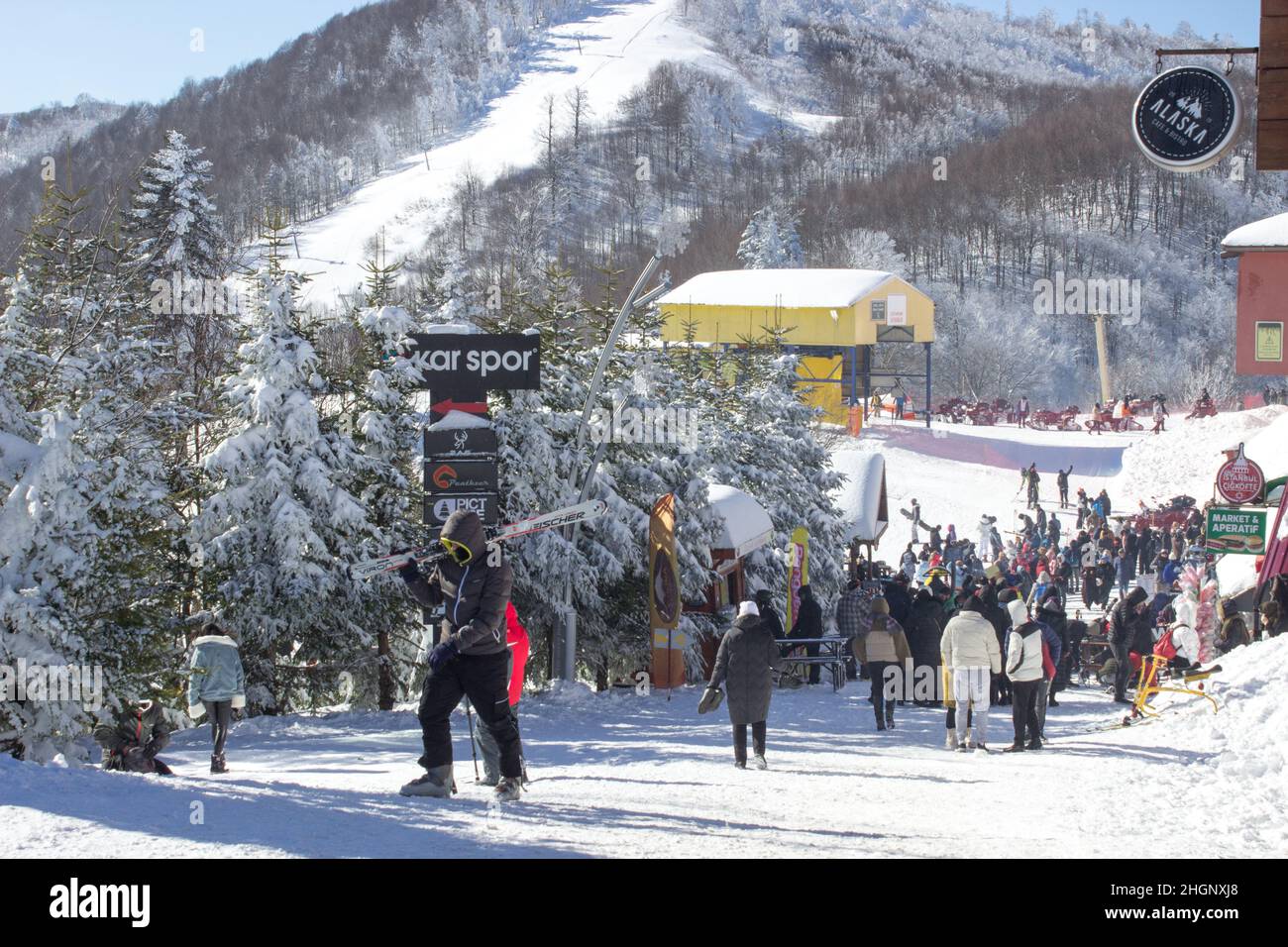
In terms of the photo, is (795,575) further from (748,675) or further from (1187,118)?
(1187,118)

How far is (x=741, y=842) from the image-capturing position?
273 inches

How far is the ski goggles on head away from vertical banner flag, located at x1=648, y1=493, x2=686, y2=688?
Result: 9.95 meters

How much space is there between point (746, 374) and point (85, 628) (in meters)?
18.7

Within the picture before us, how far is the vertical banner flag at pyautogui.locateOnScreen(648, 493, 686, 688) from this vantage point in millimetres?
17641

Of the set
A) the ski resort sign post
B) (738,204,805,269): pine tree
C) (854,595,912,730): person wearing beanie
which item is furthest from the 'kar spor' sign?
(738,204,805,269): pine tree

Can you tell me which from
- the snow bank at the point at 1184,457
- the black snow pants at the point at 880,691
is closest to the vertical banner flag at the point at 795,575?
the black snow pants at the point at 880,691

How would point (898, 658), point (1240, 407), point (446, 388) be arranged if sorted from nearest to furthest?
point (898, 658), point (446, 388), point (1240, 407)

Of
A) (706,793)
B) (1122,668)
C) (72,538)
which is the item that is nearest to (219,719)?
(72,538)

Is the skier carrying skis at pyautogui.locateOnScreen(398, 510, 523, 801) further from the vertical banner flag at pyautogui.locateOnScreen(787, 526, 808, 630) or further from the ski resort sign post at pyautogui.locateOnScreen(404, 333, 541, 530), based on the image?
the vertical banner flag at pyautogui.locateOnScreen(787, 526, 808, 630)

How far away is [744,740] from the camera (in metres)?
10.9

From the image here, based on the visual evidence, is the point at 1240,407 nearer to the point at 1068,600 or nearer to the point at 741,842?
the point at 1068,600

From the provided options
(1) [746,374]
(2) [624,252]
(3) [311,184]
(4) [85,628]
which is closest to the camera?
(4) [85,628]

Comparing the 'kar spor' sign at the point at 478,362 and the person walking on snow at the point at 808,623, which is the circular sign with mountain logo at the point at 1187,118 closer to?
the 'kar spor' sign at the point at 478,362
